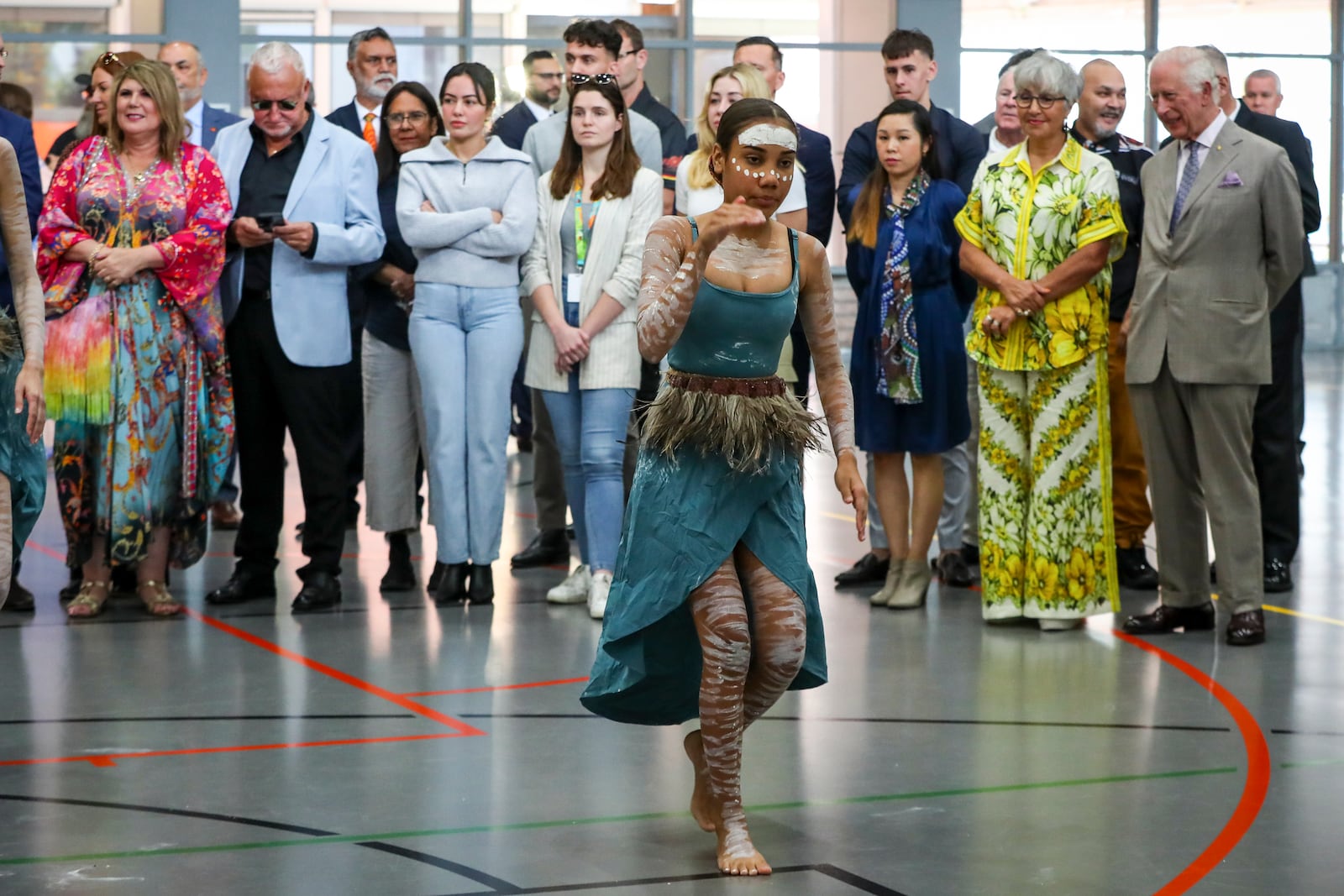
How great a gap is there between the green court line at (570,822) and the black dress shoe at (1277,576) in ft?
8.24

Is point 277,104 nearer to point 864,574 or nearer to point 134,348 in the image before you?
point 134,348

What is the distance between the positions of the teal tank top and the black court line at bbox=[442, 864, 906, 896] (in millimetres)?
1074

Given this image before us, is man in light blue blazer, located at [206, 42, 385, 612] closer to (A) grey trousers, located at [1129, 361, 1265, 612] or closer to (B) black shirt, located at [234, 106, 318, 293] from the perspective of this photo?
(B) black shirt, located at [234, 106, 318, 293]

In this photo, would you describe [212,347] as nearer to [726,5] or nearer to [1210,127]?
[1210,127]

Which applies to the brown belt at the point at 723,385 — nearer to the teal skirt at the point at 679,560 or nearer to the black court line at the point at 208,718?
the teal skirt at the point at 679,560

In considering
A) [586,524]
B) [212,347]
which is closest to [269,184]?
[212,347]

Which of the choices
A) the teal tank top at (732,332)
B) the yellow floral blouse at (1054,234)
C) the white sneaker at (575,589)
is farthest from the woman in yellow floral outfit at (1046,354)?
the teal tank top at (732,332)

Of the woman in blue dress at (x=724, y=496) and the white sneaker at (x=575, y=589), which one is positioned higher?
the woman in blue dress at (x=724, y=496)

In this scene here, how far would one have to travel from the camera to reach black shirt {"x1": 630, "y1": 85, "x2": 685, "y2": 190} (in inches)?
286

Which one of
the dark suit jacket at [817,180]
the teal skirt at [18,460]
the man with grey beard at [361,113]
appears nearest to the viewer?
the teal skirt at [18,460]

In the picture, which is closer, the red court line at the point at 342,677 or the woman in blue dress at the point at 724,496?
the woman in blue dress at the point at 724,496

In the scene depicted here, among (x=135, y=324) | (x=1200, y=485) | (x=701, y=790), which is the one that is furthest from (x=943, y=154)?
(x=701, y=790)

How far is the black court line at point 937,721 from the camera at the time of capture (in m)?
4.81

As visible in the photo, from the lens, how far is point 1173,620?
612 centimetres
